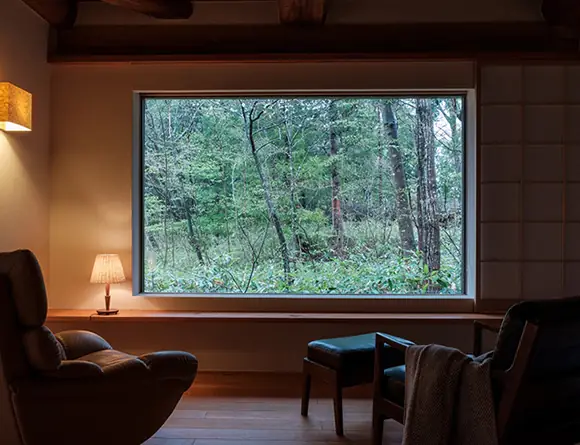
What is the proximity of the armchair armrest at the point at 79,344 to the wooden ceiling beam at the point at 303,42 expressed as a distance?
204 centimetres

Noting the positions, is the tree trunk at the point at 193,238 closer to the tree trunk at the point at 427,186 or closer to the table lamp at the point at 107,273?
the table lamp at the point at 107,273

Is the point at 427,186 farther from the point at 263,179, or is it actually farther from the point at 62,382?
the point at 62,382

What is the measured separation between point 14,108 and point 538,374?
3058mm

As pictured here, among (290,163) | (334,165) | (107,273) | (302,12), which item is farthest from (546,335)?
(107,273)

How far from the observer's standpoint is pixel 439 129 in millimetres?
3775

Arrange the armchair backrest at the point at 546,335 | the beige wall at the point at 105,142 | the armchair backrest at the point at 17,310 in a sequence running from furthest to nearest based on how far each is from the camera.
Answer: the beige wall at the point at 105,142 → the armchair backrest at the point at 17,310 → the armchair backrest at the point at 546,335

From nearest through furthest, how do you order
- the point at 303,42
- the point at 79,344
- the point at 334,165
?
1. the point at 79,344
2. the point at 303,42
3. the point at 334,165

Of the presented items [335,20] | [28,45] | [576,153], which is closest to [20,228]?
[28,45]

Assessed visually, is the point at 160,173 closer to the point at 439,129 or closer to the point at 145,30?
the point at 145,30

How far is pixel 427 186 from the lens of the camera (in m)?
3.77

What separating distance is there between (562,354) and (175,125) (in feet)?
10.1

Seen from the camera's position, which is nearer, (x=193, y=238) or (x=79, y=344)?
(x=79, y=344)

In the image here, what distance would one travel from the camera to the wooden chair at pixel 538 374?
173cm

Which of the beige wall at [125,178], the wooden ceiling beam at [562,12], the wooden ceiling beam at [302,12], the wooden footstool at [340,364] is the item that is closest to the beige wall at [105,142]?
the beige wall at [125,178]
